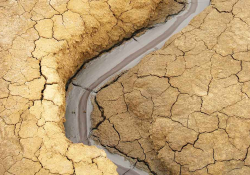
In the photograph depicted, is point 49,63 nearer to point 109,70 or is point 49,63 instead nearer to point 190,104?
point 109,70

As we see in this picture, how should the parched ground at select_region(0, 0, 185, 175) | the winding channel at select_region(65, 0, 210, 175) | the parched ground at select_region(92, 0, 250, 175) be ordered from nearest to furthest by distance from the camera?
the parched ground at select_region(0, 0, 185, 175), the parched ground at select_region(92, 0, 250, 175), the winding channel at select_region(65, 0, 210, 175)

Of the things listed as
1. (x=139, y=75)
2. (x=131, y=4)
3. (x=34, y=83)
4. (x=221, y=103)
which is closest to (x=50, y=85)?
(x=34, y=83)

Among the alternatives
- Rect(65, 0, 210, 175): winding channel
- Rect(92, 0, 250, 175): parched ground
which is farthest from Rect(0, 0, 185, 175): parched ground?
Rect(92, 0, 250, 175): parched ground

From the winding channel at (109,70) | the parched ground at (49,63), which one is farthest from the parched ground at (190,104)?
the parched ground at (49,63)

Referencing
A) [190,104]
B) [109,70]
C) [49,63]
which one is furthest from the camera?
[109,70]

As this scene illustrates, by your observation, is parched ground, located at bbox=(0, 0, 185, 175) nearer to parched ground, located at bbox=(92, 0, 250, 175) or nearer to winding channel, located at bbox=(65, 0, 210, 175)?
winding channel, located at bbox=(65, 0, 210, 175)

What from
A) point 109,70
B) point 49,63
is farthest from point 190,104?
point 49,63
